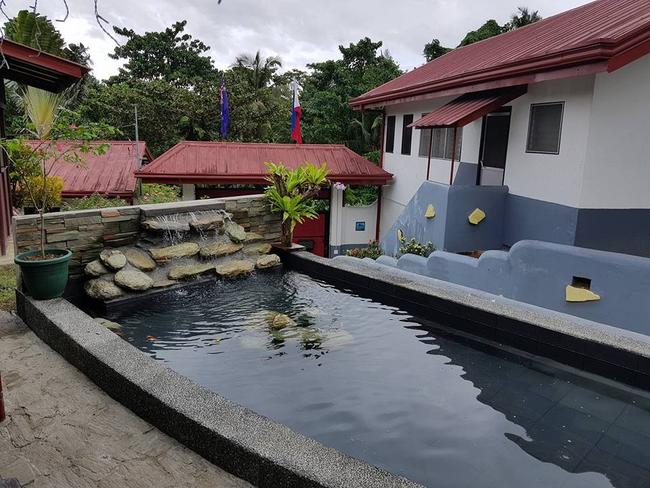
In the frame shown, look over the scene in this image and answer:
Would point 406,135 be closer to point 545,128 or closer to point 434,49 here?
point 545,128

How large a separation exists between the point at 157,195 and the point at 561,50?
13.2 m

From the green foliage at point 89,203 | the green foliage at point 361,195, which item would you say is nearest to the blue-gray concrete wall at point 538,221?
the green foliage at point 361,195

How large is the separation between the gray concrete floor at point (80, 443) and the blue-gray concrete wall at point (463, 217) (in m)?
6.13

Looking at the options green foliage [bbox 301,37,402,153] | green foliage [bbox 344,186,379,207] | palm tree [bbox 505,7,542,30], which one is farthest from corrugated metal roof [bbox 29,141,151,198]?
palm tree [bbox 505,7,542,30]

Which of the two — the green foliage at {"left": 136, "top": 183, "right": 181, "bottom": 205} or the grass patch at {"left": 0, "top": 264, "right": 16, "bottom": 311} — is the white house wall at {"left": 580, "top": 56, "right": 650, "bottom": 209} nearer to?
the grass patch at {"left": 0, "top": 264, "right": 16, "bottom": 311}

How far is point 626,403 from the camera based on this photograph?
3959 mm

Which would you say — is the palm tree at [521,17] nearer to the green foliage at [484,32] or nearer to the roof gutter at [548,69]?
the green foliage at [484,32]

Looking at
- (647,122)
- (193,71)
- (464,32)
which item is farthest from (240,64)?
(647,122)

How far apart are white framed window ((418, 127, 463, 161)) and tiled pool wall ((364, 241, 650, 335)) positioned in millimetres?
3925

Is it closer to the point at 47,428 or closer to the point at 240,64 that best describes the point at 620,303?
A: the point at 47,428

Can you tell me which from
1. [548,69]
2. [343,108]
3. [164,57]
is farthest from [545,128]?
[164,57]

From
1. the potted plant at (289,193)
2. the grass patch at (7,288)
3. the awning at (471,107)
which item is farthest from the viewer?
the awning at (471,107)

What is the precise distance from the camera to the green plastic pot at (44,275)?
15.8 ft

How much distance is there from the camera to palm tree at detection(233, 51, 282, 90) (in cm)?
2622
